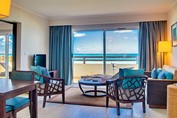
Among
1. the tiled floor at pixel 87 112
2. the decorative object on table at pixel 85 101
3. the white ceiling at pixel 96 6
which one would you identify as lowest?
the tiled floor at pixel 87 112

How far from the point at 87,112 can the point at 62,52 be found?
3.67 m

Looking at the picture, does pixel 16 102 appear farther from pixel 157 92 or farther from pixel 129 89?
pixel 157 92

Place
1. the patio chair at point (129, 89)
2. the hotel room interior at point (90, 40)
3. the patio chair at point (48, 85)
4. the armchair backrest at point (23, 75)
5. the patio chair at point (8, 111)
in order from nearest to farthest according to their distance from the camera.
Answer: the patio chair at point (8, 111)
the armchair backrest at point (23, 75)
the patio chair at point (129, 89)
the hotel room interior at point (90, 40)
the patio chair at point (48, 85)

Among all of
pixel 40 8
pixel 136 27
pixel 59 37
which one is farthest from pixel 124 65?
pixel 40 8

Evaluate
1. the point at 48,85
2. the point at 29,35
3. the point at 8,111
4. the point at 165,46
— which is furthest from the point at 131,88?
the point at 29,35

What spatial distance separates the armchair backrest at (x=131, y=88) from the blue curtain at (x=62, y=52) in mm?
3544

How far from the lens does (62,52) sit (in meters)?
6.80

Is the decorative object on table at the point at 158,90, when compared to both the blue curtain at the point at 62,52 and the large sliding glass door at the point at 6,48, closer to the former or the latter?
the blue curtain at the point at 62,52

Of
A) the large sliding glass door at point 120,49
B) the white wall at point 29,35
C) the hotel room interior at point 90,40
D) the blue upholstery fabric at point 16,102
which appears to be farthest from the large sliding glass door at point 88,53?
the blue upholstery fabric at point 16,102

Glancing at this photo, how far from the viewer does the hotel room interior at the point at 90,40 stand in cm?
383

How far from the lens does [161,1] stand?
Result: 464 cm

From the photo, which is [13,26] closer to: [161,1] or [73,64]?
[73,64]

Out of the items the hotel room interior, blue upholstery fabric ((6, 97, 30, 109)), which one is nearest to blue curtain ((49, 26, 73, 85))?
the hotel room interior

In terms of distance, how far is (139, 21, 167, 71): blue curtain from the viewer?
593cm
